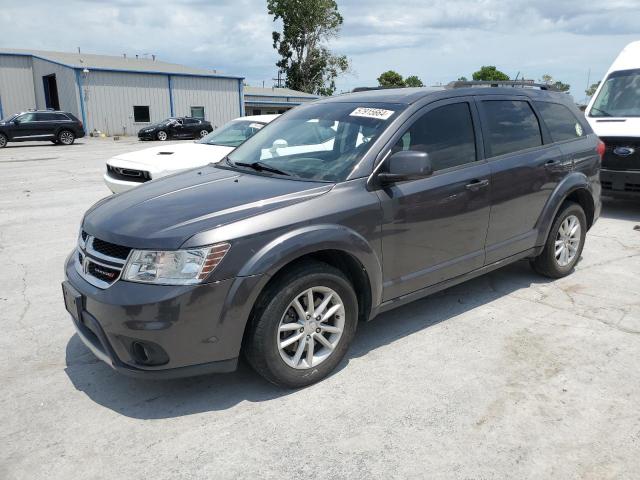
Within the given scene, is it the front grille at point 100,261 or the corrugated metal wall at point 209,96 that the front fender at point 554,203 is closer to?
the front grille at point 100,261

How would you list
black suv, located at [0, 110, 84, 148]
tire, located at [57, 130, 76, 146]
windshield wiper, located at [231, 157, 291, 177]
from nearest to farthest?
windshield wiper, located at [231, 157, 291, 177], black suv, located at [0, 110, 84, 148], tire, located at [57, 130, 76, 146]

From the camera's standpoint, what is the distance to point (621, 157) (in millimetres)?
8000

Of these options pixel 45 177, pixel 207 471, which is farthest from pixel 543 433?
pixel 45 177

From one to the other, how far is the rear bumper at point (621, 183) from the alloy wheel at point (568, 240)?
321 centimetres

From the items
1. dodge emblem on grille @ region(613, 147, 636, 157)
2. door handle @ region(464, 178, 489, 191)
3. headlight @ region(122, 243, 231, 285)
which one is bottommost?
headlight @ region(122, 243, 231, 285)

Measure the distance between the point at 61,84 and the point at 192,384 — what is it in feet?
128

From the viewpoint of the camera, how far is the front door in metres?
3.77

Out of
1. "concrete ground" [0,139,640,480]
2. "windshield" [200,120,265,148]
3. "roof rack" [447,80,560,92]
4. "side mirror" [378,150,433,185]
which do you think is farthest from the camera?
"windshield" [200,120,265,148]

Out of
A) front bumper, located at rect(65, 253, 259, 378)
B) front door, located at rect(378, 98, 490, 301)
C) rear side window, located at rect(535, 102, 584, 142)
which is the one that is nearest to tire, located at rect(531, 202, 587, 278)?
rear side window, located at rect(535, 102, 584, 142)

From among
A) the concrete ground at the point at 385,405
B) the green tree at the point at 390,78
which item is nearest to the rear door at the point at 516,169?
the concrete ground at the point at 385,405

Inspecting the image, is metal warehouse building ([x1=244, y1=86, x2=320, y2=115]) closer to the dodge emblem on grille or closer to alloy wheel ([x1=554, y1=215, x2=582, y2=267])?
the dodge emblem on grille

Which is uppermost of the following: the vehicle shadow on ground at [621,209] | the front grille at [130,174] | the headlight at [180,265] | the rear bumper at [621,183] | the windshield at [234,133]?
the windshield at [234,133]

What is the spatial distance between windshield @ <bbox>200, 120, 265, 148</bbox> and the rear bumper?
18.1 feet

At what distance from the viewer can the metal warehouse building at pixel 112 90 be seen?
36.2 m
